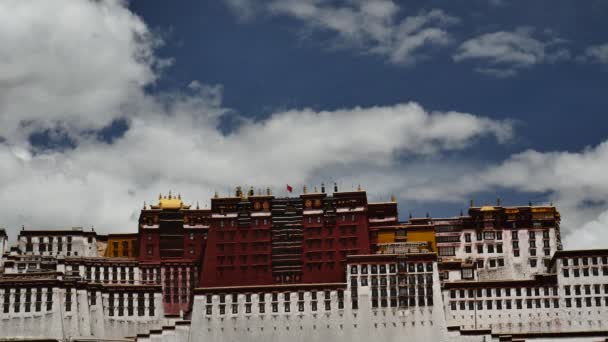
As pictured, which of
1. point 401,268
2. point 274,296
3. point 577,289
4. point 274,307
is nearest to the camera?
point 577,289

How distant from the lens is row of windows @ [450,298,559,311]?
132 meters

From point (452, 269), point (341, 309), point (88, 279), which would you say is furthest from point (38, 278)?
point (452, 269)

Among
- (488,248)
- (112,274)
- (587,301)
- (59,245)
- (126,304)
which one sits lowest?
(587,301)

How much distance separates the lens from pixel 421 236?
141 meters

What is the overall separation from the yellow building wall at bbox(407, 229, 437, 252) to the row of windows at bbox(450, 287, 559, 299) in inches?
351

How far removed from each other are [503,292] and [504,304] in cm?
170

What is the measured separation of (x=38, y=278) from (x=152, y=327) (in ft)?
Answer: 59.8

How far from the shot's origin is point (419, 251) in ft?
440

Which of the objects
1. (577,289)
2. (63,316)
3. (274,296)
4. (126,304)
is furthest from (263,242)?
(577,289)

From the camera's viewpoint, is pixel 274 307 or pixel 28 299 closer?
pixel 28 299

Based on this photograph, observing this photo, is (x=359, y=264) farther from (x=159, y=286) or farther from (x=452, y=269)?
(x=159, y=286)

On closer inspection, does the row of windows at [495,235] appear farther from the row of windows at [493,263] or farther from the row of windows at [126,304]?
the row of windows at [126,304]

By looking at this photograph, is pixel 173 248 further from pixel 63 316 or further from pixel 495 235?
pixel 495 235

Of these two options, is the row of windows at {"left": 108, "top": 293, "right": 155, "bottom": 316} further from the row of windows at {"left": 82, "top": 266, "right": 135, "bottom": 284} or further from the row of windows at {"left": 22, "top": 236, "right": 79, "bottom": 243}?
the row of windows at {"left": 22, "top": 236, "right": 79, "bottom": 243}
